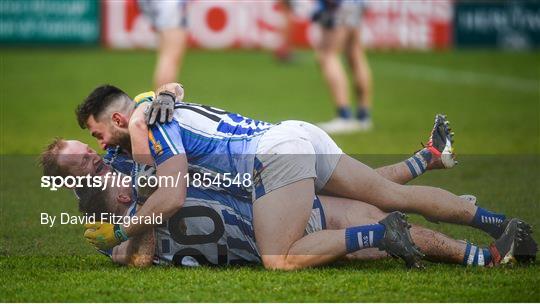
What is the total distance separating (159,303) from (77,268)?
44.0 inches

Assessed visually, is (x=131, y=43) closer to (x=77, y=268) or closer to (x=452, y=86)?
(x=452, y=86)

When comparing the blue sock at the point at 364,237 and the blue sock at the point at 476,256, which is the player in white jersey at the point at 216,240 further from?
the blue sock at the point at 364,237

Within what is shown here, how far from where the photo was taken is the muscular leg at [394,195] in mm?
6691

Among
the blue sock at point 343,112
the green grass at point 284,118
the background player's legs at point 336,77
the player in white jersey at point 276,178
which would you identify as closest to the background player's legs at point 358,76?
the background player's legs at point 336,77

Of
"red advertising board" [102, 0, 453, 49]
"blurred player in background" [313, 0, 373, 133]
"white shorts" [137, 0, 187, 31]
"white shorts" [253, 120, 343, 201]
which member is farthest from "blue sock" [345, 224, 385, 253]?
"red advertising board" [102, 0, 453, 49]

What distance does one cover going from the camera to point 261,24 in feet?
77.8

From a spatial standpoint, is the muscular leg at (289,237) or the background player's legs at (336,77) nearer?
the muscular leg at (289,237)

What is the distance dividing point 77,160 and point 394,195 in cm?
194

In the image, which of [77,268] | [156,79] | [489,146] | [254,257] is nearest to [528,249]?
[254,257]

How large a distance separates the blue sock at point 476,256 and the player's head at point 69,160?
7.28 feet

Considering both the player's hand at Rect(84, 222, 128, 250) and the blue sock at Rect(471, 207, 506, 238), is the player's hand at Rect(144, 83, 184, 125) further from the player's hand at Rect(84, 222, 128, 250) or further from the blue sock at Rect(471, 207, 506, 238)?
the blue sock at Rect(471, 207, 506, 238)

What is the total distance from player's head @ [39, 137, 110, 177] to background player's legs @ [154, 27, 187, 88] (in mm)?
5298

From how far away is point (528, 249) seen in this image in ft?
21.0

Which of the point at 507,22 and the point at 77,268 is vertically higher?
the point at 507,22
